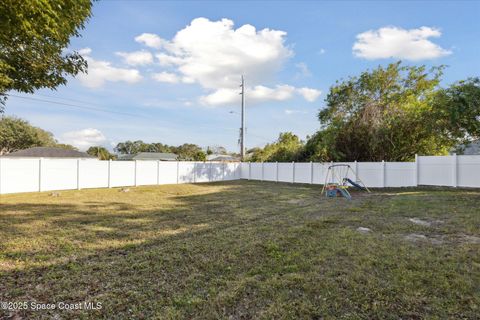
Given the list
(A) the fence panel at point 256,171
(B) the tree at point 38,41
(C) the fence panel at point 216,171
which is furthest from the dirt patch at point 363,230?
(C) the fence panel at point 216,171

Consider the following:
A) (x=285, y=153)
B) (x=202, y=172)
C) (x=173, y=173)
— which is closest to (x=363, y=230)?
(x=173, y=173)

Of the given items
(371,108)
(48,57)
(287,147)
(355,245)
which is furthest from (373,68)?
(48,57)

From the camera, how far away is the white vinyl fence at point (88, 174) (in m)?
10.8

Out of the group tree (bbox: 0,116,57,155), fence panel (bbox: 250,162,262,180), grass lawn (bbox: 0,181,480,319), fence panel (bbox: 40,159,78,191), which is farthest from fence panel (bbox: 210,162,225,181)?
tree (bbox: 0,116,57,155)

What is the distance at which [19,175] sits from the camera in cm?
1090

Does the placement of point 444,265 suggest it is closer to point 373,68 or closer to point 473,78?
point 473,78

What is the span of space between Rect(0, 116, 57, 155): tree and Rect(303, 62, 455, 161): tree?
3613 centimetres

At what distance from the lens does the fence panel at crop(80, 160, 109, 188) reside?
12784mm

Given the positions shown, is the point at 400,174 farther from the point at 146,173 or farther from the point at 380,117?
the point at 146,173

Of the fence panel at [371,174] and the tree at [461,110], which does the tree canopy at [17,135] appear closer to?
the fence panel at [371,174]

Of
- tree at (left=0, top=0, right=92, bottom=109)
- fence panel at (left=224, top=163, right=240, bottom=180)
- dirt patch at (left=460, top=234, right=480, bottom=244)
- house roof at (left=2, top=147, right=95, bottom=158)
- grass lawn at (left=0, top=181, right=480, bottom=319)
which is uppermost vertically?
tree at (left=0, top=0, right=92, bottom=109)

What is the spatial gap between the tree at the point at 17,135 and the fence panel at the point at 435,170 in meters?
40.2

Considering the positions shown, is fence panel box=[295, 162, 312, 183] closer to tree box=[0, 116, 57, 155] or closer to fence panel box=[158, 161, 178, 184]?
fence panel box=[158, 161, 178, 184]

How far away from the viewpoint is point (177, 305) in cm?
231
